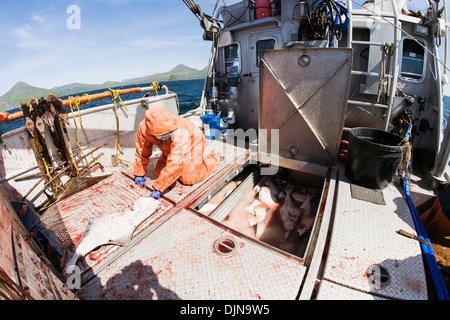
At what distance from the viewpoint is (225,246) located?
2104mm

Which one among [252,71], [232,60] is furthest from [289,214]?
[232,60]

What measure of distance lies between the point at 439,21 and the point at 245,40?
3.75m

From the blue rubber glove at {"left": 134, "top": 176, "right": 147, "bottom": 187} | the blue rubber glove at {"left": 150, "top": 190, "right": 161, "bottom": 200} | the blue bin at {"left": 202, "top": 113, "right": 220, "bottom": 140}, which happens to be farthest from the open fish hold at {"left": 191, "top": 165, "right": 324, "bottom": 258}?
the blue bin at {"left": 202, "top": 113, "right": 220, "bottom": 140}

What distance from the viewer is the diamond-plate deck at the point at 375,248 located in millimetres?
1656

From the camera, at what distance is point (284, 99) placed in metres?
3.59

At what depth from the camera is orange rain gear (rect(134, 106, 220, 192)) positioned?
2645 millimetres

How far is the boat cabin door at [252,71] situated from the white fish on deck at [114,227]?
4034 mm

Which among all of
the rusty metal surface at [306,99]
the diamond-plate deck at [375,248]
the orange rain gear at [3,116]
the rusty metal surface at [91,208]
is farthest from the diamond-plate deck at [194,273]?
the orange rain gear at [3,116]

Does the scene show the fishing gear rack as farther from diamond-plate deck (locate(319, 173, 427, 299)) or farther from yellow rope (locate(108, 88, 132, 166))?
diamond-plate deck (locate(319, 173, 427, 299))

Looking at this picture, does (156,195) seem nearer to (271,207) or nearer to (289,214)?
(271,207)
